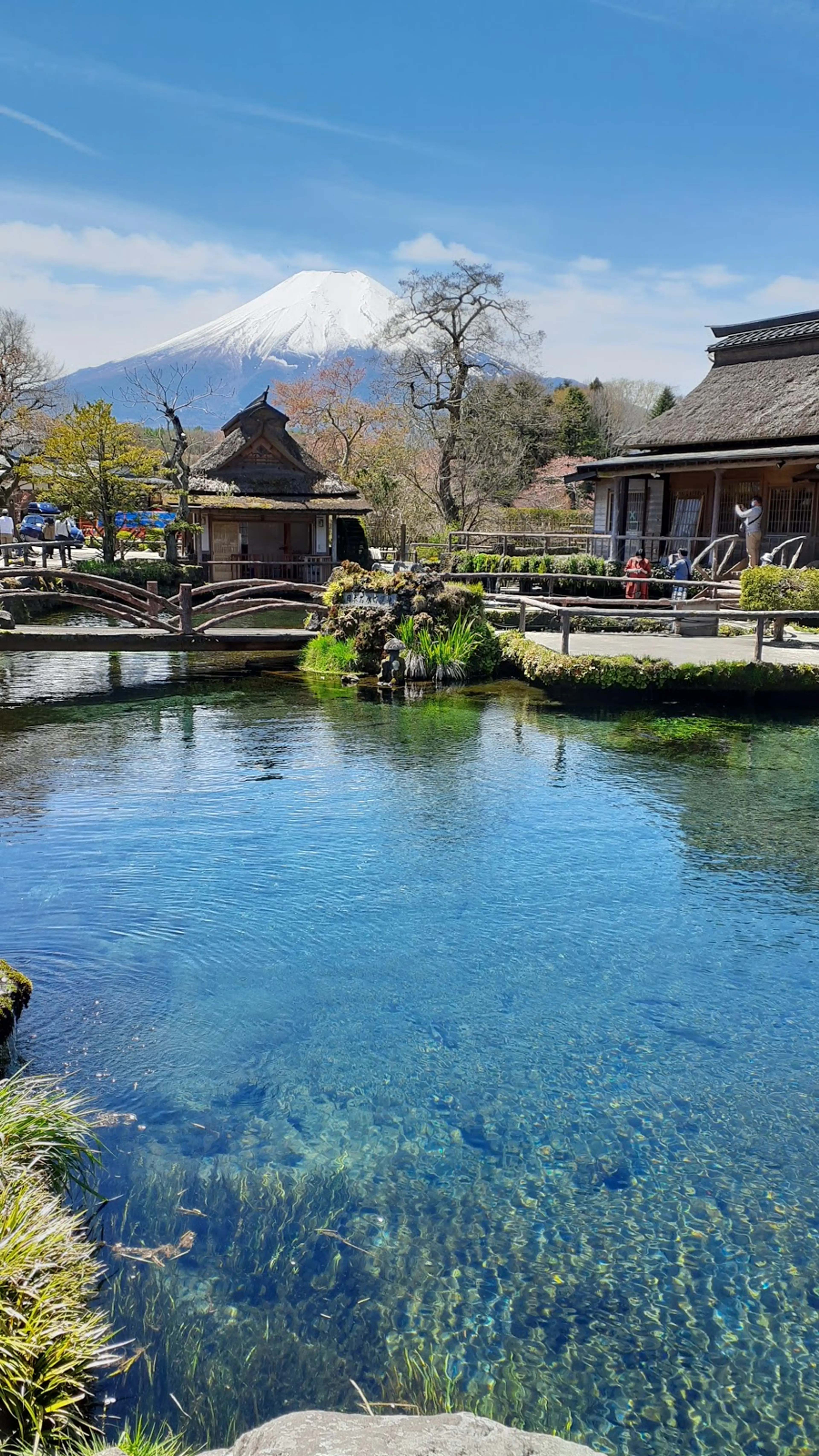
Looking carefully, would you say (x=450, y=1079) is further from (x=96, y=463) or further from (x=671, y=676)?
(x=96, y=463)

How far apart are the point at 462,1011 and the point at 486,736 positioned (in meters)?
8.30

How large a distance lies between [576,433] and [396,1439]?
57.6 meters

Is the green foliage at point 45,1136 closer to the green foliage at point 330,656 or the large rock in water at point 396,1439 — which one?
the large rock in water at point 396,1439

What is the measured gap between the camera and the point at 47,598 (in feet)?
101

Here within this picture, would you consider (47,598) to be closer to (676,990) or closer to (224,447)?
(224,447)

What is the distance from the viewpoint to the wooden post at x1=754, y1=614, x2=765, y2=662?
54.5ft

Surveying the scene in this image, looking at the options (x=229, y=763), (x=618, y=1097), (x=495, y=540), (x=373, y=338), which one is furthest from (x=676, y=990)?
(x=373, y=338)

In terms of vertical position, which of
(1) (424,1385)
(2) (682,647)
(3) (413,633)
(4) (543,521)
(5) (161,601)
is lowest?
(1) (424,1385)

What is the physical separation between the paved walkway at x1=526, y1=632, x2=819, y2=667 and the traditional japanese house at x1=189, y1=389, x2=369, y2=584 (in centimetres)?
1792

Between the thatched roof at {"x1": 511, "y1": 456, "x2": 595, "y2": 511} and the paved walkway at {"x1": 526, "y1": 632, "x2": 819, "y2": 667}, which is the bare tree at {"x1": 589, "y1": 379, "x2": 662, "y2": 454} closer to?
the thatched roof at {"x1": 511, "y1": 456, "x2": 595, "y2": 511}

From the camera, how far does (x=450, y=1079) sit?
606 centimetres

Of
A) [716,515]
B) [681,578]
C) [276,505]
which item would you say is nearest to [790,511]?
[716,515]

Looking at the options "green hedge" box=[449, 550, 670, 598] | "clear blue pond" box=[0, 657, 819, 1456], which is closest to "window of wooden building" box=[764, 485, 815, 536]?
"green hedge" box=[449, 550, 670, 598]

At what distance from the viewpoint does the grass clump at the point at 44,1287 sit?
345 cm
